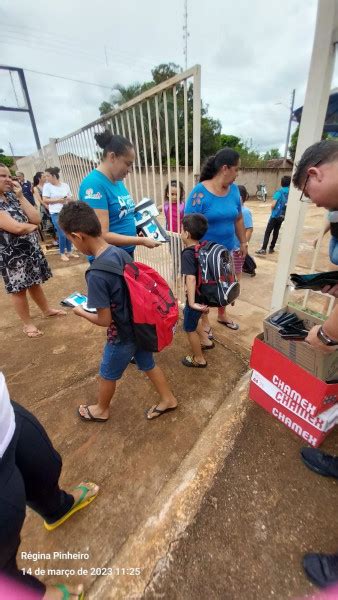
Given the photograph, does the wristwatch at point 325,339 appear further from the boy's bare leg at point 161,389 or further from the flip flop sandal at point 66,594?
the flip flop sandal at point 66,594

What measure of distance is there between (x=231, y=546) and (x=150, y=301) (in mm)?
1232

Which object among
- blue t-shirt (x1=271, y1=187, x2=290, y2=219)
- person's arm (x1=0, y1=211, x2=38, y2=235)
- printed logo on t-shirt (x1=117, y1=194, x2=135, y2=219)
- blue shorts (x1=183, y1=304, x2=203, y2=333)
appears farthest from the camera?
blue t-shirt (x1=271, y1=187, x2=290, y2=219)

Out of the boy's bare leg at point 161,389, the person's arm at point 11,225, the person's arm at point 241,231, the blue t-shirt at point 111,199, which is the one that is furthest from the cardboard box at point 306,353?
the person's arm at point 11,225

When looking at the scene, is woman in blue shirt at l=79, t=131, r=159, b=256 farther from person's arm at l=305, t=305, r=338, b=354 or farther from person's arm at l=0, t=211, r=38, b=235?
person's arm at l=305, t=305, r=338, b=354

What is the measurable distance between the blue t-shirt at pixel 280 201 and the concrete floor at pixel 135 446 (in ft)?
10.9

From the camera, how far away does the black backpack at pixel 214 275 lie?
6.52ft

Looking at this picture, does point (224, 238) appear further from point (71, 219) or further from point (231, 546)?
point (231, 546)

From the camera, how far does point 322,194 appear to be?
1.13 meters

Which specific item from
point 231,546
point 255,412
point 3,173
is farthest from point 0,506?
point 3,173

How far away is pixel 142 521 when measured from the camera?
1362 mm

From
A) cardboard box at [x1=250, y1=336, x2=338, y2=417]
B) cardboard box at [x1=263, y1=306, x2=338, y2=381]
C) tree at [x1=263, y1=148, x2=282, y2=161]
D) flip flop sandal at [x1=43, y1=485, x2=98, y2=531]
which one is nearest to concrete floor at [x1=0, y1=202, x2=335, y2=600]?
flip flop sandal at [x1=43, y1=485, x2=98, y2=531]

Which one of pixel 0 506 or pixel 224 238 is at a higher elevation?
pixel 224 238

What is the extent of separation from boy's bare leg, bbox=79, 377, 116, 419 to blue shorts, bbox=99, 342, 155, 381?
0.07 metres

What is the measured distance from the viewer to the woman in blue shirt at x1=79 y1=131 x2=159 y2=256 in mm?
1908
